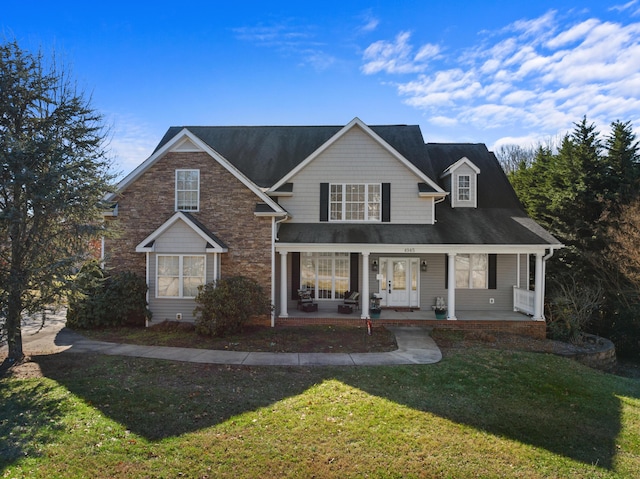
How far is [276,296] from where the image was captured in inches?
619

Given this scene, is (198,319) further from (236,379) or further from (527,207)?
(527,207)

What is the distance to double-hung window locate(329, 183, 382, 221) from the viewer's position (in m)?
16.2

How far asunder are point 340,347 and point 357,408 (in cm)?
451

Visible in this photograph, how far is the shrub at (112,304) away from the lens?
13.8 m

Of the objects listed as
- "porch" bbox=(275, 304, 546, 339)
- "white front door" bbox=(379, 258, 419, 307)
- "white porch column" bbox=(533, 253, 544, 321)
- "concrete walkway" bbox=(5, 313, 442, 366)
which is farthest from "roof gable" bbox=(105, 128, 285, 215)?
"white porch column" bbox=(533, 253, 544, 321)

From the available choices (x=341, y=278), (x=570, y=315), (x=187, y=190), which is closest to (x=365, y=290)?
(x=341, y=278)

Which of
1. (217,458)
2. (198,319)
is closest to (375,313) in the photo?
(198,319)

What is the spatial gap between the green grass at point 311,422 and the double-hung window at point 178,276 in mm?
4370

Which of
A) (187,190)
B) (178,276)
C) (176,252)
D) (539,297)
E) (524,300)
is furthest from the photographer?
(524,300)

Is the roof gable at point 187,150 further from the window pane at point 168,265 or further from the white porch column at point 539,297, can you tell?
the white porch column at point 539,297

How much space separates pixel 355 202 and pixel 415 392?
9259 mm

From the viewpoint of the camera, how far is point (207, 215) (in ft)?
48.8

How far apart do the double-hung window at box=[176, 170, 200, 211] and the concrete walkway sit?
18.2ft

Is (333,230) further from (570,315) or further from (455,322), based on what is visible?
(570,315)
